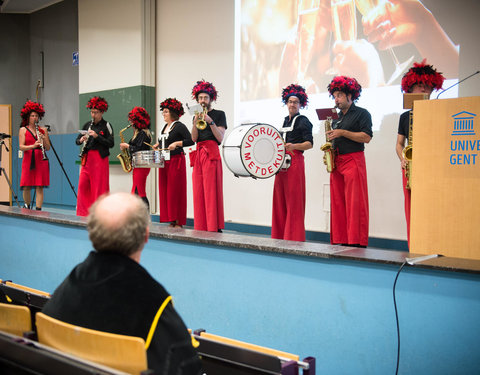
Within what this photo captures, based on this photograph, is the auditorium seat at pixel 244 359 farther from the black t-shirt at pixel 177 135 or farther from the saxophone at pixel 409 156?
the black t-shirt at pixel 177 135

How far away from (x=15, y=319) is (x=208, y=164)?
12.6 feet

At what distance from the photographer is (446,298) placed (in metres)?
2.42

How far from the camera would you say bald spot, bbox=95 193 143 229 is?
1.72m

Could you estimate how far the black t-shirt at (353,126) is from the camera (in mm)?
4867

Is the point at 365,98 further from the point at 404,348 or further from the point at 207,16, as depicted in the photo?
the point at 404,348

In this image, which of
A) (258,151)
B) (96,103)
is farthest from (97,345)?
(96,103)

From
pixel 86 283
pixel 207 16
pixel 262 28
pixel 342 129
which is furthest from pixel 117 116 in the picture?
pixel 86 283

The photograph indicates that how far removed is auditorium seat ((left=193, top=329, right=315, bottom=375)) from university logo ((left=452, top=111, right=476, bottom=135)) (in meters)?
1.74

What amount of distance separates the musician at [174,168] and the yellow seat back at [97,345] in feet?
14.7

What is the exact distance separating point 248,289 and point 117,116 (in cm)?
655

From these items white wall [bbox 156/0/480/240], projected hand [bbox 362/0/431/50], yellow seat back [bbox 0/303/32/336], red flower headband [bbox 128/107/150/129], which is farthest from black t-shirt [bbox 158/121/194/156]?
yellow seat back [bbox 0/303/32/336]

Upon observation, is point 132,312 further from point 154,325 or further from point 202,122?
point 202,122

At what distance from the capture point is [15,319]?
2029 millimetres

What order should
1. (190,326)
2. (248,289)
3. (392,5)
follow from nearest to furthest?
(248,289), (190,326), (392,5)
